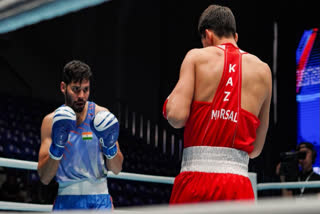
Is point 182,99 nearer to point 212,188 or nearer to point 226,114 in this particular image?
point 226,114

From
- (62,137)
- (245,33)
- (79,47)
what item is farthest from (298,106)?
(62,137)

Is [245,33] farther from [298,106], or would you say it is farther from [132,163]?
[132,163]

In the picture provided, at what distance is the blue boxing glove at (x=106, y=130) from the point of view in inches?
97.5

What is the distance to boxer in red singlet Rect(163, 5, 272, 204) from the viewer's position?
1.78m

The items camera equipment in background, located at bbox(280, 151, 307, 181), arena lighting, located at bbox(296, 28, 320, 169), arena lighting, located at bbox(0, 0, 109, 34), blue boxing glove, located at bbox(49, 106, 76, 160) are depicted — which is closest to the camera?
arena lighting, located at bbox(0, 0, 109, 34)

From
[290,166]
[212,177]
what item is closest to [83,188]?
[212,177]

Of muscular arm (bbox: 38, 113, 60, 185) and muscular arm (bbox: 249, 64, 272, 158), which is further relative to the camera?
muscular arm (bbox: 38, 113, 60, 185)

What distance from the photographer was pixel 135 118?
37.1ft

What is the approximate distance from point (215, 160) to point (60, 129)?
93cm

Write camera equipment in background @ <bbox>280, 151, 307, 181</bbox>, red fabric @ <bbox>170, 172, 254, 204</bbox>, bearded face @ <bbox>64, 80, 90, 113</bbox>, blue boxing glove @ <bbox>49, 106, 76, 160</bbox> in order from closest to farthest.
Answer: red fabric @ <bbox>170, 172, 254, 204</bbox> < blue boxing glove @ <bbox>49, 106, 76, 160</bbox> < bearded face @ <bbox>64, 80, 90, 113</bbox> < camera equipment in background @ <bbox>280, 151, 307, 181</bbox>

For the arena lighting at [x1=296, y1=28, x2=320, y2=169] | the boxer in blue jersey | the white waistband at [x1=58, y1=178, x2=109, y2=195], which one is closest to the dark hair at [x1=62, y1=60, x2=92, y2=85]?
the boxer in blue jersey

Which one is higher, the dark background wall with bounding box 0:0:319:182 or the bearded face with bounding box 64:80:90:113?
the dark background wall with bounding box 0:0:319:182

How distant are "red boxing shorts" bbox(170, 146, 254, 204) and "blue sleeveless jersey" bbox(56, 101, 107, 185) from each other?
904 mm

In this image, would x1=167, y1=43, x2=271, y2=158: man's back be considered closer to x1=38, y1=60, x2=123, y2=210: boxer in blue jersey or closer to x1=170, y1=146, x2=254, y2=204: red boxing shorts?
x1=170, y1=146, x2=254, y2=204: red boxing shorts
